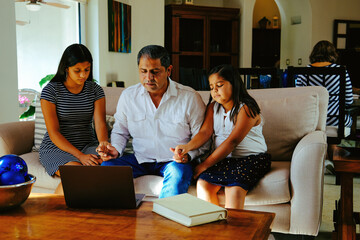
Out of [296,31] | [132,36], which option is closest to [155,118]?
[132,36]

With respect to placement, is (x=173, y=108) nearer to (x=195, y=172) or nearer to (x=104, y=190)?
(x=195, y=172)

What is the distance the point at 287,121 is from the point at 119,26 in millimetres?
2932

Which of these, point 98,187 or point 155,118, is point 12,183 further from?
point 155,118

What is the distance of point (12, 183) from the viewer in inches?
57.6

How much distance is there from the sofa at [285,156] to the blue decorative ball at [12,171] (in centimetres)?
79

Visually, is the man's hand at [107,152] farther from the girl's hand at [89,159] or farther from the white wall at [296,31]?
the white wall at [296,31]

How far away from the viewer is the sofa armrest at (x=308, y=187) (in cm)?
204

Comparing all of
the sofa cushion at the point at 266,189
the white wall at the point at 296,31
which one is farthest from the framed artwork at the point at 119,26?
the white wall at the point at 296,31

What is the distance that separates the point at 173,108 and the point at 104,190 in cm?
95

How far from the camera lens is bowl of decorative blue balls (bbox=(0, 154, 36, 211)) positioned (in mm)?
1430

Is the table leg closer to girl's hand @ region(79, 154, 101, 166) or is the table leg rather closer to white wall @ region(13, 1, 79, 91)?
girl's hand @ region(79, 154, 101, 166)

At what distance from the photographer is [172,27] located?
253 inches

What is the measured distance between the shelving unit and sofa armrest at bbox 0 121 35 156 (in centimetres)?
374

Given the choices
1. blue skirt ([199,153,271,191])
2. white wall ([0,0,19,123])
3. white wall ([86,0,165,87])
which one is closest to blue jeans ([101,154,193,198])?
blue skirt ([199,153,271,191])
